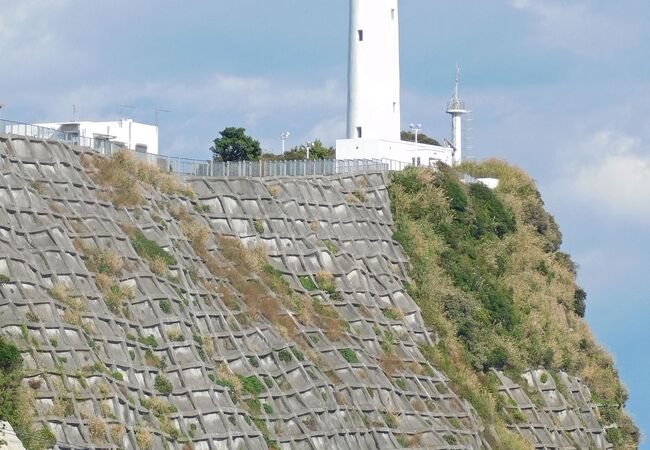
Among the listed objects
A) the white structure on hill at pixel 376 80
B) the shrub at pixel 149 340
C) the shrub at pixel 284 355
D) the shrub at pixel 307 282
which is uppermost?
the white structure on hill at pixel 376 80

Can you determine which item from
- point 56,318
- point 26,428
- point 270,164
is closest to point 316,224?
point 270,164

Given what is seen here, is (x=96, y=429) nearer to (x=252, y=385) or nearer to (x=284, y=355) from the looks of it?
(x=252, y=385)

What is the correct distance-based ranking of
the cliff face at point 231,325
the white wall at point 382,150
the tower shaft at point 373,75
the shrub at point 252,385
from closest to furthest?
the cliff face at point 231,325
the shrub at point 252,385
the white wall at point 382,150
the tower shaft at point 373,75

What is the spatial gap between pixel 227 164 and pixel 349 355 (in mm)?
13311

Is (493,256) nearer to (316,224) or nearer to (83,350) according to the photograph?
(316,224)

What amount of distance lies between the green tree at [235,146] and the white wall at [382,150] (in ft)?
17.3

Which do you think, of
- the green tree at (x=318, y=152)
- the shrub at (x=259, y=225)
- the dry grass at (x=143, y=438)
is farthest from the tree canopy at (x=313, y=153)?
the dry grass at (x=143, y=438)

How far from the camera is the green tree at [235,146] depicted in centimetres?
9056

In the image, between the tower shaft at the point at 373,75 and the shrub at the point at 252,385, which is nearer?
the shrub at the point at 252,385

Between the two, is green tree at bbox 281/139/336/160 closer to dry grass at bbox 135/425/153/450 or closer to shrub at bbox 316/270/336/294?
shrub at bbox 316/270/336/294

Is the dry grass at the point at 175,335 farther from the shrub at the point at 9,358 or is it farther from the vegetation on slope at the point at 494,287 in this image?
the vegetation on slope at the point at 494,287

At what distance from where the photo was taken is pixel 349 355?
69938mm

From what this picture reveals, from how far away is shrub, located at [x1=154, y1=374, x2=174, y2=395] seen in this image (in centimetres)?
5894

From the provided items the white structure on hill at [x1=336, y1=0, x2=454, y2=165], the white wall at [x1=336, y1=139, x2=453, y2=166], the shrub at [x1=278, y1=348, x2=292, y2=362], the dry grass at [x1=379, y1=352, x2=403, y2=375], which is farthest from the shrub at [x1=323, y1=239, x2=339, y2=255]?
the white structure on hill at [x1=336, y1=0, x2=454, y2=165]
